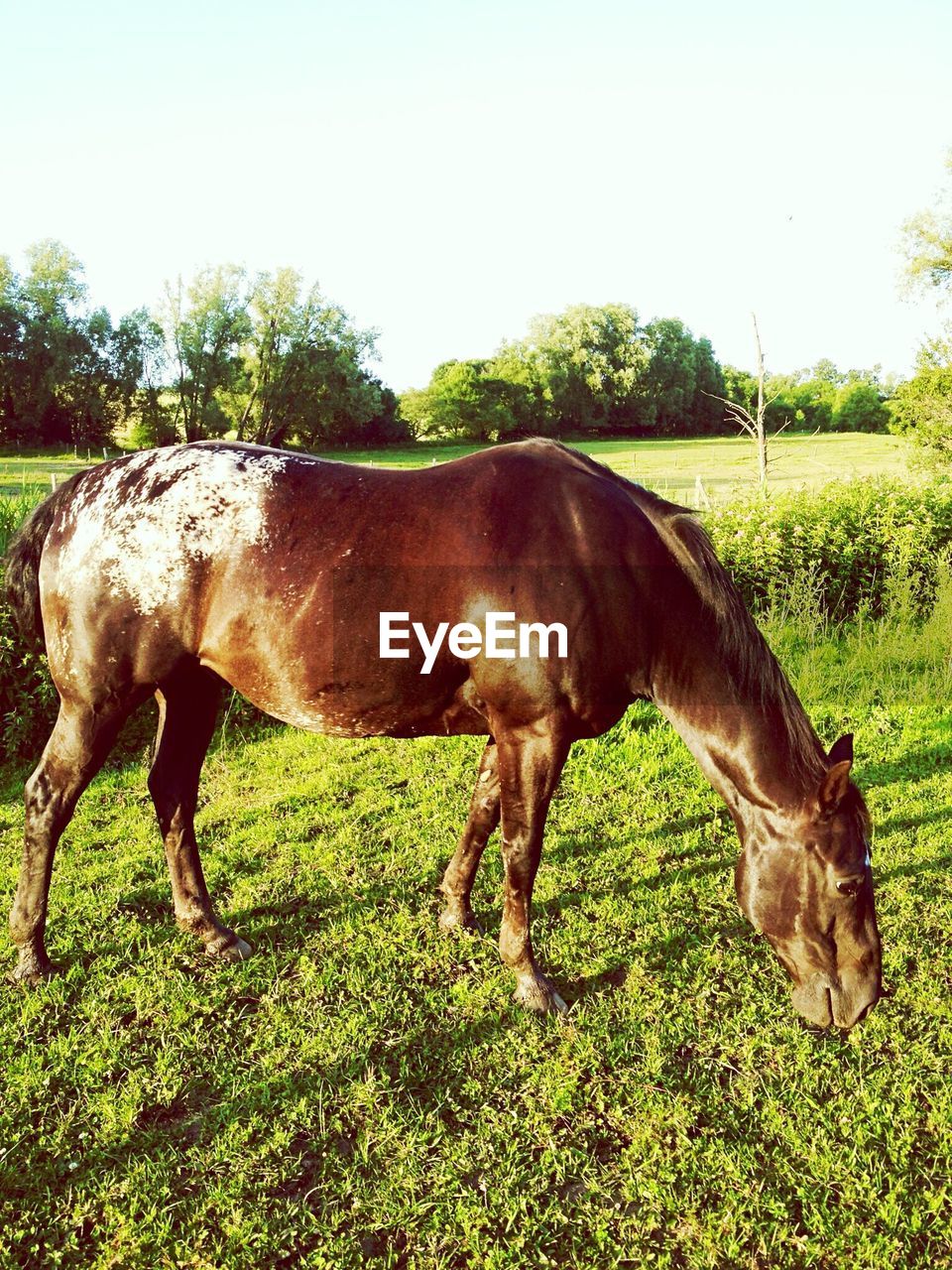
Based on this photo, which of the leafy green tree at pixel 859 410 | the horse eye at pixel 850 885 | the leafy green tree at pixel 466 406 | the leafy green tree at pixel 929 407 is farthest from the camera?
the leafy green tree at pixel 859 410

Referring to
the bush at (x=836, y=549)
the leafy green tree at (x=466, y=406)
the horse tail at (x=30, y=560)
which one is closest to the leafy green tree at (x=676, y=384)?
the leafy green tree at (x=466, y=406)

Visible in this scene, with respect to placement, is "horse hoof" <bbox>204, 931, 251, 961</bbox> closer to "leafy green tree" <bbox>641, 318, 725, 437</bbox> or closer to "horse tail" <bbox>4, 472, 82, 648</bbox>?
"horse tail" <bbox>4, 472, 82, 648</bbox>

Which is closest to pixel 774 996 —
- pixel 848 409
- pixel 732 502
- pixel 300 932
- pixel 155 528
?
pixel 300 932

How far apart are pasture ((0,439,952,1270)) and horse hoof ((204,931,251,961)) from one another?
5 cm

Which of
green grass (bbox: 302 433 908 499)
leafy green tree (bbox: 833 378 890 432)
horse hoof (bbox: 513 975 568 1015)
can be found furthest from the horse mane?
leafy green tree (bbox: 833 378 890 432)

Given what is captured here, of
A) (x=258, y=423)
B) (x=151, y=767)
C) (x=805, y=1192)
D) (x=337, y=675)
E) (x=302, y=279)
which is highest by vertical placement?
(x=302, y=279)

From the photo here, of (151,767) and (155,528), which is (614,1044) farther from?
(155,528)

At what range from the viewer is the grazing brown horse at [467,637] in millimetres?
2980

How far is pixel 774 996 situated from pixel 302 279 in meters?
54.1

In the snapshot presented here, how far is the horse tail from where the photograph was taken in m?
3.55

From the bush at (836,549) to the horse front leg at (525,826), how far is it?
6.22m

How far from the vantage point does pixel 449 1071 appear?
2971 mm

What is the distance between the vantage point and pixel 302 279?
164ft

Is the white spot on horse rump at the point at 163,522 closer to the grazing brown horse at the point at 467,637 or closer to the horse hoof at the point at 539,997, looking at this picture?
the grazing brown horse at the point at 467,637
